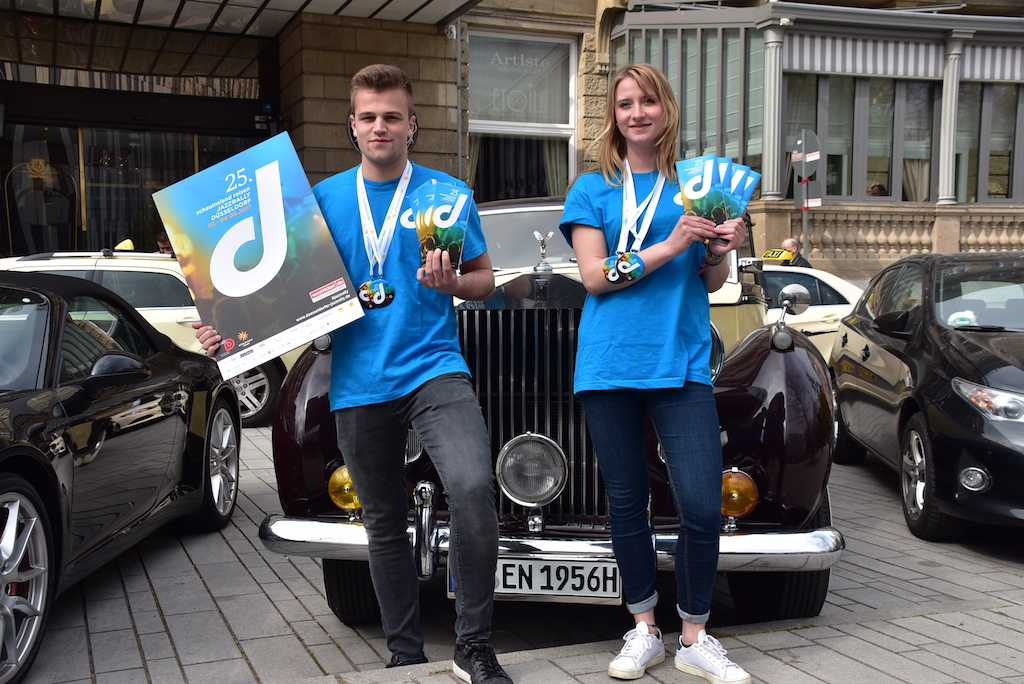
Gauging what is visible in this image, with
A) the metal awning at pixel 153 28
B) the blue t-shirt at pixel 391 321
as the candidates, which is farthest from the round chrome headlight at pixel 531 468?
the metal awning at pixel 153 28

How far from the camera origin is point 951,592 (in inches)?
176

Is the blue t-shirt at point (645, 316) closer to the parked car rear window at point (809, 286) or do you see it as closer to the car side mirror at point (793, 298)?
the car side mirror at point (793, 298)

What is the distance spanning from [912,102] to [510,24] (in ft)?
29.1

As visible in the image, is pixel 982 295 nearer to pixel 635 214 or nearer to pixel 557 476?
pixel 557 476

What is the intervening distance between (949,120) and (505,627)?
60.2 ft

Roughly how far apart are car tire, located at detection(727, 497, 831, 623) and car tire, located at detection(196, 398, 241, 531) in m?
3.01

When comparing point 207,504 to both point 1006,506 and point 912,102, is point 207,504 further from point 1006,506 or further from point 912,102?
point 912,102

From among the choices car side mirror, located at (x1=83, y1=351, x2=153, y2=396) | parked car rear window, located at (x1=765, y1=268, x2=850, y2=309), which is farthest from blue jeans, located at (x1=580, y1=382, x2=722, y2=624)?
parked car rear window, located at (x1=765, y1=268, x2=850, y2=309)

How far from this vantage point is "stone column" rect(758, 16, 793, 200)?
57.4 feet

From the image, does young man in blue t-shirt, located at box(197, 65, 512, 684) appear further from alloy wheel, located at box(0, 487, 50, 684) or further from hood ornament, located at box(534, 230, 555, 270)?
alloy wheel, located at box(0, 487, 50, 684)

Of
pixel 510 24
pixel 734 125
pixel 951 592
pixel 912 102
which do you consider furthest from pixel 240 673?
pixel 912 102

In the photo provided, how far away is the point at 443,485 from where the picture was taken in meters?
2.89

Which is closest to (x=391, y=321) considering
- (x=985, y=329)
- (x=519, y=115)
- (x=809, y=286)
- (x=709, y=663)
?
(x=709, y=663)

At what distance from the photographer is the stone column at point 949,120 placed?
739 inches
